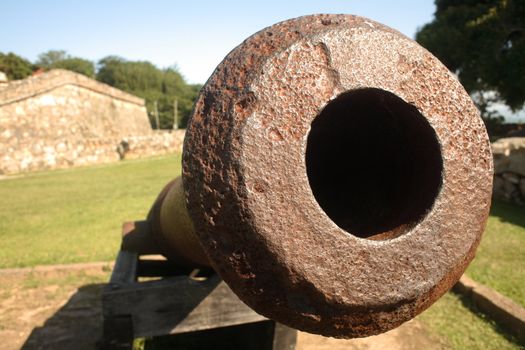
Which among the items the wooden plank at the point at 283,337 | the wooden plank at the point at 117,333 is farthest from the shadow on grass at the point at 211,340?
the wooden plank at the point at 117,333

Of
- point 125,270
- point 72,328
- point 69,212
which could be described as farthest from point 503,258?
point 69,212

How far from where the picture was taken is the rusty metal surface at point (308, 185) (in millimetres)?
1120

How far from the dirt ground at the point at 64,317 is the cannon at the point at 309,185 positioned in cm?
245

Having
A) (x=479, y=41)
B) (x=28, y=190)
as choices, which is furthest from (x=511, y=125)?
(x=28, y=190)

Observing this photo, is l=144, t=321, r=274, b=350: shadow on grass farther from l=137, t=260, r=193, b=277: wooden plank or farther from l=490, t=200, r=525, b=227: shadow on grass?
l=490, t=200, r=525, b=227: shadow on grass

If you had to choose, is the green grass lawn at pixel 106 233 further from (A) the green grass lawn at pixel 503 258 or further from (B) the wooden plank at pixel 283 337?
(B) the wooden plank at pixel 283 337

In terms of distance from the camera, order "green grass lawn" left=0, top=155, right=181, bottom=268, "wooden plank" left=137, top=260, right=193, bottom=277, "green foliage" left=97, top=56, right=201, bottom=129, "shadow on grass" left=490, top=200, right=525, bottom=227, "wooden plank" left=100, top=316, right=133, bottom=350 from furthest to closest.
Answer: "green foliage" left=97, top=56, right=201, bottom=129 < "shadow on grass" left=490, top=200, right=525, bottom=227 < "green grass lawn" left=0, top=155, right=181, bottom=268 < "wooden plank" left=137, top=260, right=193, bottom=277 < "wooden plank" left=100, top=316, right=133, bottom=350

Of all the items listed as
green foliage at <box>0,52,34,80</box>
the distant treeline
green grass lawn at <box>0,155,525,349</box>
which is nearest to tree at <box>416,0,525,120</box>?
green grass lawn at <box>0,155,525,349</box>

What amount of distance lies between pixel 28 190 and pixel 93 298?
8.35 m

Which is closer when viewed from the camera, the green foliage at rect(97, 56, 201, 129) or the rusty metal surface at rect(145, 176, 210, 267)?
the rusty metal surface at rect(145, 176, 210, 267)

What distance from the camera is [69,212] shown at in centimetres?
850

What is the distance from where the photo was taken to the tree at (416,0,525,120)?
1416cm

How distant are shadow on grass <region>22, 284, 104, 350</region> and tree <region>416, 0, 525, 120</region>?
48.1 ft

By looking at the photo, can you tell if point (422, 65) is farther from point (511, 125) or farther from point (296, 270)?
point (511, 125)
